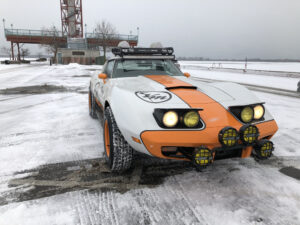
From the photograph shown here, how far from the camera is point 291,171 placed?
2750 millimetres

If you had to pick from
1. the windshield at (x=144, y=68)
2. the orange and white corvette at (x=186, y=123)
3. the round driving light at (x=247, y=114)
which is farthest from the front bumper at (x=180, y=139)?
the windshield at (x=144, y=68)

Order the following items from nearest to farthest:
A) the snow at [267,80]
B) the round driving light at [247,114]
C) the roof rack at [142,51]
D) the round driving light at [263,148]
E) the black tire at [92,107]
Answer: the round driving light at [263,148] → the round driving light at [247,114] → the roof rack at [142,51] → the black tire at [92,107] → the snow at [267,80]

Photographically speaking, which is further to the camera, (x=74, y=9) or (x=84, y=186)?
(x=74, y=9)

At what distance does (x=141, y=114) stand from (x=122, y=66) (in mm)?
1663

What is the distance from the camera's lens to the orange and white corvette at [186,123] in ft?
6.61

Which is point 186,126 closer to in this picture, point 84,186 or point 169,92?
point 169,92

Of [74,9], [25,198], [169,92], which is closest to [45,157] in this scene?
[25,198]

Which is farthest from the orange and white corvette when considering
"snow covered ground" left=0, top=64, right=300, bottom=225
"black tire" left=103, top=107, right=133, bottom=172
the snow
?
the snow

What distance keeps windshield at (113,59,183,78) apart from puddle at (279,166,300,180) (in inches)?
81.9

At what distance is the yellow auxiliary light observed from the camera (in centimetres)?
198

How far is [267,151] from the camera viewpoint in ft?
7.09

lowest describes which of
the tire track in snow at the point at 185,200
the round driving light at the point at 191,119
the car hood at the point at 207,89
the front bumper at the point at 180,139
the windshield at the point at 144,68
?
the tire track in snow at the point at 185,200

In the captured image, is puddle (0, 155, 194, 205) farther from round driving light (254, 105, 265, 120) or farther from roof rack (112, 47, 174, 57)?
roof rack (112, 47, 174, 57)

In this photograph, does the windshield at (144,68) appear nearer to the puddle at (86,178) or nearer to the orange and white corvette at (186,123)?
the orange and white corvette at (186,123)
